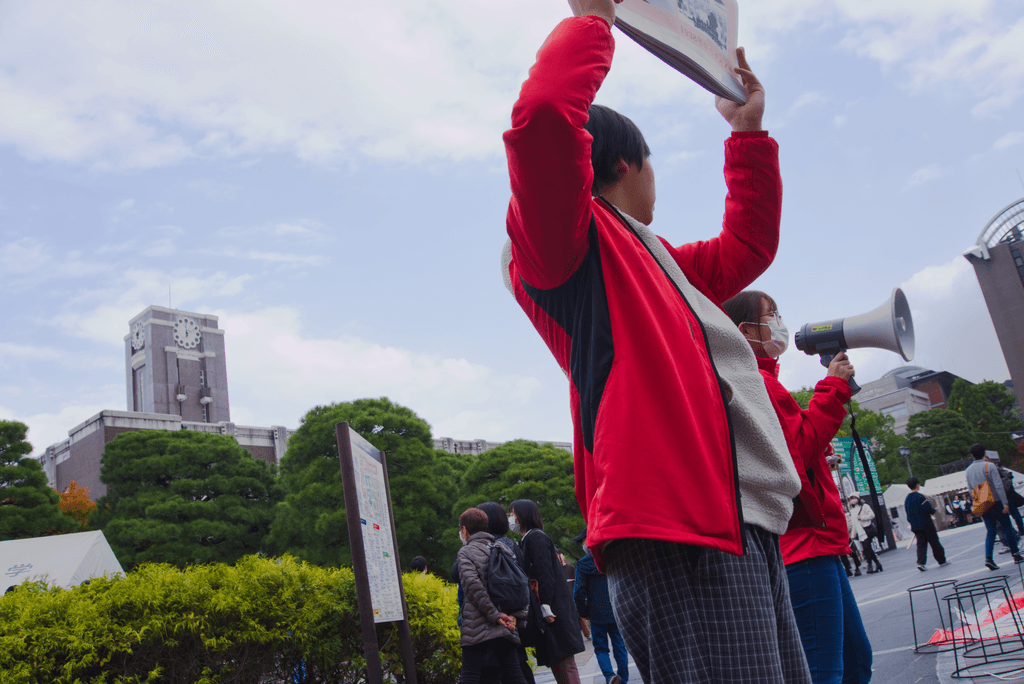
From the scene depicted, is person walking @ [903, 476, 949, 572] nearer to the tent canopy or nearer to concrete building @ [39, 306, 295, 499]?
the tent canopy

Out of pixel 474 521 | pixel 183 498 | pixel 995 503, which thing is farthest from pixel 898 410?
pixel 474 521

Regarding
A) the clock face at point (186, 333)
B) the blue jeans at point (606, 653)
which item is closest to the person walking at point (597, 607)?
the blue jeans at point (606, 653)

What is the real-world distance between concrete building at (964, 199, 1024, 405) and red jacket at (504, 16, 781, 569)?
59.8 metres

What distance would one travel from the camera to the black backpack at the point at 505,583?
17.3 feet

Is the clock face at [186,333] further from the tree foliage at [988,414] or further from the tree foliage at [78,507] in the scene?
Answer: the tree foliage at [988,414]

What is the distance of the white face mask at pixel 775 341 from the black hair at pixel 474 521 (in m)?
3.50

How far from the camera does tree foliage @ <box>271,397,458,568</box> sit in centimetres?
2667

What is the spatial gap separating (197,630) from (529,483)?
82.5ft

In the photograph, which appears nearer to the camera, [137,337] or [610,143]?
[610,143]

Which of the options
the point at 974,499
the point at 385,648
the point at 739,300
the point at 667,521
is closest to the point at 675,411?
the point at 667,521

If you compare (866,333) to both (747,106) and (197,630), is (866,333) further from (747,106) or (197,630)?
(197,630)

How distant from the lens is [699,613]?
4.07ft

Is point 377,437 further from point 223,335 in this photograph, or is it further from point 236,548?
point 223,335

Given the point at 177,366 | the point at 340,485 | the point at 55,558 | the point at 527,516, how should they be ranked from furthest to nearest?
the point at 177,366 < the point at 340,485 < the point at 55,558 < the point at 527,516
